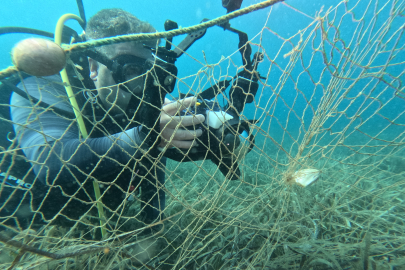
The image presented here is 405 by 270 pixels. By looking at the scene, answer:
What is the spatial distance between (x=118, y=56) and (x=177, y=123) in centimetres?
90

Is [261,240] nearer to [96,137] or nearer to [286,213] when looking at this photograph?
[286,213]

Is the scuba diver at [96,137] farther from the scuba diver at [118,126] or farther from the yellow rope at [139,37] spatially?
the yellow rope at [139,37]

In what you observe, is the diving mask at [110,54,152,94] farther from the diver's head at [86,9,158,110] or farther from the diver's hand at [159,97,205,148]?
the diver's hand at [159,97,205,148]

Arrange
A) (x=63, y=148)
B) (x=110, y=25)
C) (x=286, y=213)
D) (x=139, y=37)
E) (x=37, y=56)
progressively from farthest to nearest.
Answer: (x=110, y=25) → (x=286, y=213) → (x=63, y=148) → (x=139, y=37) → (x=37, y=56)

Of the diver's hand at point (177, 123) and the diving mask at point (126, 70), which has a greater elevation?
the diving mask at point (126, 70)

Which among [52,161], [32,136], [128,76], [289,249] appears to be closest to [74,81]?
[128,76]

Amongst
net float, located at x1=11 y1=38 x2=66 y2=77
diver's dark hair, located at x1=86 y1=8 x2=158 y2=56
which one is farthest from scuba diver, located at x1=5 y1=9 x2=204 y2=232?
net float, located at x1=11 y1=38 x2=66 y2=77

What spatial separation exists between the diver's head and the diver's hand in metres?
0.32

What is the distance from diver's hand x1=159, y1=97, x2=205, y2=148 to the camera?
3.45 ft

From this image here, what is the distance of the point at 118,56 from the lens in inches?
59.5

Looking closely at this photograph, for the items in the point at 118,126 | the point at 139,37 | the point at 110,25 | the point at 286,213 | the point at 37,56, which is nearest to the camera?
the point at 37,56

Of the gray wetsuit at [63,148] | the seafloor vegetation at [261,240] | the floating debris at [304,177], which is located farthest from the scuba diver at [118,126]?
the floating debris at [304,177]

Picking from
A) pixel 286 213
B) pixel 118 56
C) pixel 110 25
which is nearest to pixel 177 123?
pixel 118 56

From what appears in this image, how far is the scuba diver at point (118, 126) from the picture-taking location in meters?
0.88
